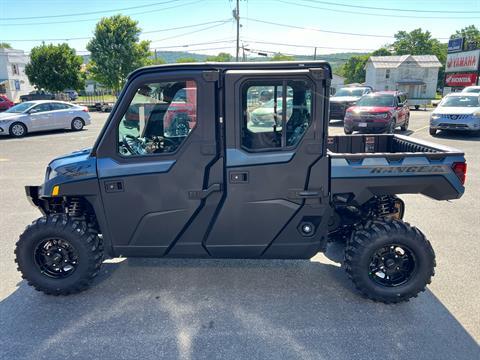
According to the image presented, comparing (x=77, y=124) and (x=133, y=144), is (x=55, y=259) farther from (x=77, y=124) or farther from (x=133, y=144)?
(x=77, y=124)

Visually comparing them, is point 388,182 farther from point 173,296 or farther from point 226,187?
point 173,296

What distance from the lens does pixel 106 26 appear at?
38.7 metres

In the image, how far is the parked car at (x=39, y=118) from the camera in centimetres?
1484

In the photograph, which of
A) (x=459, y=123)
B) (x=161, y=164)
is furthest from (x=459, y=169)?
(x=459, y=123)

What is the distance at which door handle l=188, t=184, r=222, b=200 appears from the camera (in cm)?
329

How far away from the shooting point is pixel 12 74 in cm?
4922

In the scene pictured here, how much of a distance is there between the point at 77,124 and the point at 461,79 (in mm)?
40163

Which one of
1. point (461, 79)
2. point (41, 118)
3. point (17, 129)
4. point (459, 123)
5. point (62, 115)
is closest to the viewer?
point (459, 123)

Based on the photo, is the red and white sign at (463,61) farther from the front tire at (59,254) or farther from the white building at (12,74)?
the white building at (12,74)

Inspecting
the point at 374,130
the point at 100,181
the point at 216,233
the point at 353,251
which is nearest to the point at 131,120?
the point at 100,181

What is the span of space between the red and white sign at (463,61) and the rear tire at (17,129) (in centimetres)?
4315

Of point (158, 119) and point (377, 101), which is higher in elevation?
point (158, 119)

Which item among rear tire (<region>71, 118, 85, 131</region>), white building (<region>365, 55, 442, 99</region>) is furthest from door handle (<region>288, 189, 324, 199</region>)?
white building (<region>365, 55, 442, 99</region>)

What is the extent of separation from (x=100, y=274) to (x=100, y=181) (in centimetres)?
128
